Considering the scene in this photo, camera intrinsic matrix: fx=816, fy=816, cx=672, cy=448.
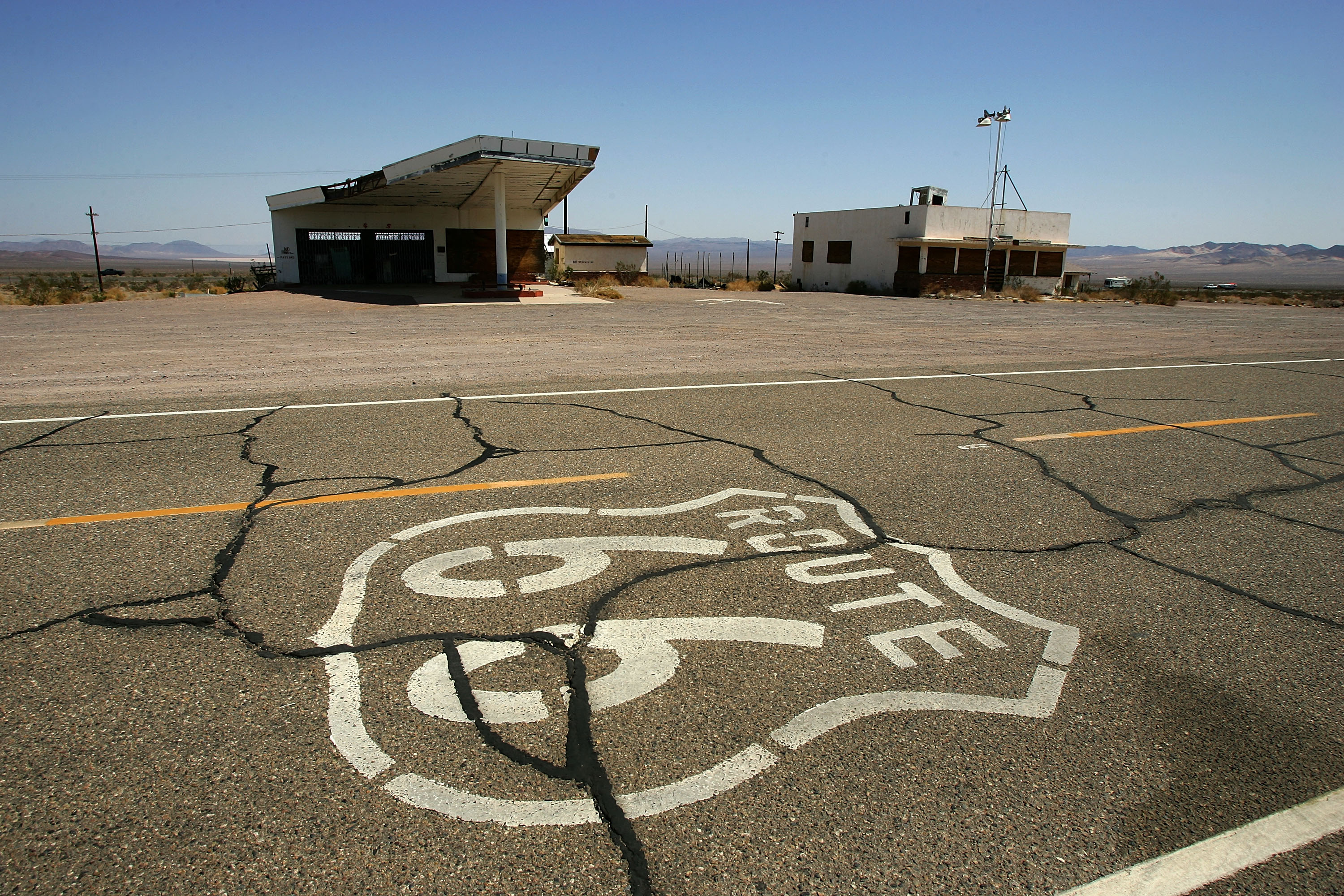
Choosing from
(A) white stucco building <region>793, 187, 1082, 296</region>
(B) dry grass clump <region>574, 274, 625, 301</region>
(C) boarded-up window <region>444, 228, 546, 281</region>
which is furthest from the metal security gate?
(A) white stucco building <region>793, 187, 1082, 296</region>

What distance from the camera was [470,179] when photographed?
2942 centimetres

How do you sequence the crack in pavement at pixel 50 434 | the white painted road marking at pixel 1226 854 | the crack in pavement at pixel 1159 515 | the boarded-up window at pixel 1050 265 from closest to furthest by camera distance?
the white painted road marking at pixel 1226 854
the crack in pavement at pixel 1159 515
the crack in pavement at pixel 50 434
the boarded-up window at pixel 1050 265

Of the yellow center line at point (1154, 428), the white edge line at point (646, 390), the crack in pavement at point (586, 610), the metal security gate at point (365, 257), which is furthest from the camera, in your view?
the metal security gate at point (365, 257)

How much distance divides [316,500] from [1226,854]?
16.1 ft

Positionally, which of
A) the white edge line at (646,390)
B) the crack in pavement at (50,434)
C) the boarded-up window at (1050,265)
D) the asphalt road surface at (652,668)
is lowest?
the asphalt road surface at (652,668)

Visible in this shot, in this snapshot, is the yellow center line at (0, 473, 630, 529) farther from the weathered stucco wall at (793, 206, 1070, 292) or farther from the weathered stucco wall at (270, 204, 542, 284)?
the weathered stucco wall at (793, 206, 1070, 292)

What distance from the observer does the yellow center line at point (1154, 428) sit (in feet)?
24.7

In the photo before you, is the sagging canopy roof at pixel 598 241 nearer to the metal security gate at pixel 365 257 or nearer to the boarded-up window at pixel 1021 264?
the metal security gate at pixel 365 257

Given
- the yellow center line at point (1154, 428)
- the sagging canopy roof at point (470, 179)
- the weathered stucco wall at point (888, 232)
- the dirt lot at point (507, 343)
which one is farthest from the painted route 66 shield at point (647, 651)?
the weathered stucco wall at point (888, 232)

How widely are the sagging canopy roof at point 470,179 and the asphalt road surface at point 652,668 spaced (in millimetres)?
→ 20235

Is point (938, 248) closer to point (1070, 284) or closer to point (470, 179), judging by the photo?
point (1070, 284)

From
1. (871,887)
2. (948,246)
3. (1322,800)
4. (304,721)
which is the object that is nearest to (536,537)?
(304,721)

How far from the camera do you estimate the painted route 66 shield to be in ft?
8.96

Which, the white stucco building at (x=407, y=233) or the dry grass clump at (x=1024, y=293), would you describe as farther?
the dry grass clump at (x=1024, y=293)
